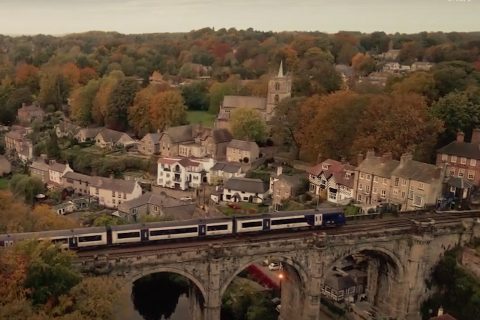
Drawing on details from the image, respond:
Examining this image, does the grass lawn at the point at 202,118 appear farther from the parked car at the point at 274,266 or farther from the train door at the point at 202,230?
the train door at the point at 202,230

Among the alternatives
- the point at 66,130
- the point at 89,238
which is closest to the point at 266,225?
the point at 89,238

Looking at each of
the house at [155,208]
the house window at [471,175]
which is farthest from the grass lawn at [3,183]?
the house window at [471,175]

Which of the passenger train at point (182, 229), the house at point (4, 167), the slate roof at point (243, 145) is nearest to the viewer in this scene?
the passenger train at point (182, 229)

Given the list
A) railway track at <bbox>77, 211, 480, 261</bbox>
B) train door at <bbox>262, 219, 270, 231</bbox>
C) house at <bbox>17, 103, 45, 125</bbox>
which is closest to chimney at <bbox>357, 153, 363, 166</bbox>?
railway track at <bbox>77, 211, 480, 261</bbox>

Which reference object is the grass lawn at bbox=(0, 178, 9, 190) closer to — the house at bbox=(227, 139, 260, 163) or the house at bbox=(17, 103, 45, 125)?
the house at bbox=(17, 103, 45, 125)

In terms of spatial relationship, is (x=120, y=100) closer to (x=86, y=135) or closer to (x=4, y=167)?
(x=86, y=135)
